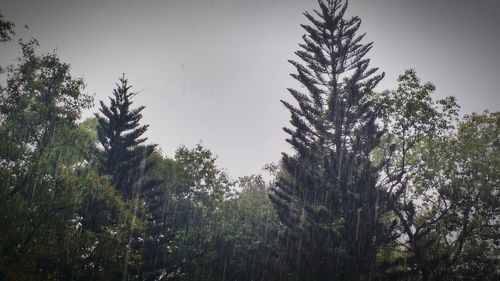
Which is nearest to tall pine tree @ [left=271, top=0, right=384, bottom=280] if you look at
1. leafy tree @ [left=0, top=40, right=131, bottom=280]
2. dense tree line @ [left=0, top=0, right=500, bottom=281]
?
dense tree line @ [left=0, top=0, right=500, bottom=281]

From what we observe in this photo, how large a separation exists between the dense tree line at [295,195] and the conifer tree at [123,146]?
0.09 metres

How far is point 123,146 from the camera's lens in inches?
915

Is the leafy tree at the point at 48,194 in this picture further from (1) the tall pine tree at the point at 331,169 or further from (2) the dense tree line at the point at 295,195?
(1) the tall pine tree at the point at 331,169

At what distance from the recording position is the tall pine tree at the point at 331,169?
1301 cm

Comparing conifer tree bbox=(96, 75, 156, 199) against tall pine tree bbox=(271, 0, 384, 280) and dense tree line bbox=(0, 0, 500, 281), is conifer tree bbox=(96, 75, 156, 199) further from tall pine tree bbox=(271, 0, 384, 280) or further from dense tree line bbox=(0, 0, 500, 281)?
tall pine tree bbox=(271, 0, 384, 280)

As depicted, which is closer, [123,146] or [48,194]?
[48,194]

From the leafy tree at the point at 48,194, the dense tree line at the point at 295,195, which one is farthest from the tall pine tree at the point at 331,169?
the leafy tree at the point at 48,194

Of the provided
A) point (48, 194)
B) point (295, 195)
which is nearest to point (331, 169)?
point (295, 195)

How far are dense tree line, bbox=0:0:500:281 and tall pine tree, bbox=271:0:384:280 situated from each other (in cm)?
6

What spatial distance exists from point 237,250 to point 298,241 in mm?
7930

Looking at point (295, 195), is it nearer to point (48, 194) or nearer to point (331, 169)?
point (331, 169)

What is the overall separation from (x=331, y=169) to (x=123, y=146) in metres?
14.4

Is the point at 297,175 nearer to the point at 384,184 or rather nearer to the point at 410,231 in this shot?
the point at 384,184

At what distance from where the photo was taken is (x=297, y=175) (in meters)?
19.3
